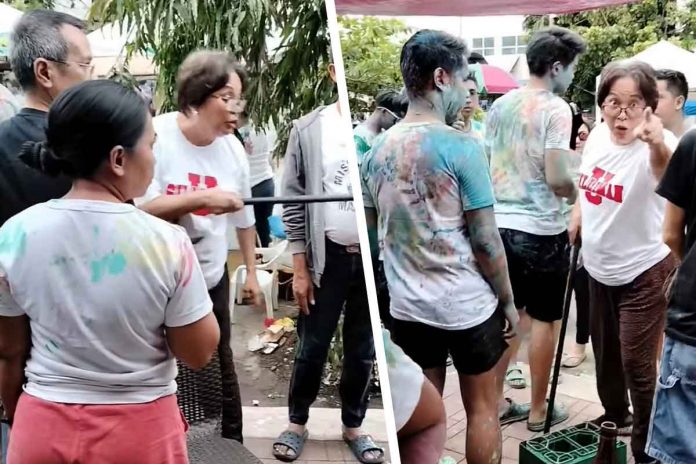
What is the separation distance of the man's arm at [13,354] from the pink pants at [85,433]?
4cm

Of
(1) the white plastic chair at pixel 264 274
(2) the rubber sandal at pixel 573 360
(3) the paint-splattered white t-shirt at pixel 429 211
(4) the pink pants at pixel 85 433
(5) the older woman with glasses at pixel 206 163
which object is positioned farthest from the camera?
(2) the rubber sandal at pixel 573 360

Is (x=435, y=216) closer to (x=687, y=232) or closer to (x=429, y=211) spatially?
(x=429, y=211)

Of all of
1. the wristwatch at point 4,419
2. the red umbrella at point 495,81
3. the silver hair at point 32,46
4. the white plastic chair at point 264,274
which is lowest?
the wristwatch at point 4,419

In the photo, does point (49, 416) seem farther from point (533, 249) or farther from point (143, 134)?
point (533, 249)

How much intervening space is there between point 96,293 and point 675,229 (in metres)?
1.06

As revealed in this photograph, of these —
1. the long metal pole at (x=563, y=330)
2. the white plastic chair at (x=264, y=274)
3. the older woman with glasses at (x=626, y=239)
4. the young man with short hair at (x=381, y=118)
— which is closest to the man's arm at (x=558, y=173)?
the older woman with glasses at (x=626, y=239)

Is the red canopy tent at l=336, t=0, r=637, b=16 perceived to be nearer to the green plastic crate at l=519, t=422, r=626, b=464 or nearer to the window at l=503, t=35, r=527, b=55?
the window at l=503, t=35, r=527, b=55

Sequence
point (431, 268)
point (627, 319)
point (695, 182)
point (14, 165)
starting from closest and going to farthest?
point (431, 268), point (14, 165), point (695, 182), point (627, 319)

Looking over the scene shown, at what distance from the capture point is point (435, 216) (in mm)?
864

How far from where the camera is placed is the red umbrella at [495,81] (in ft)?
3.32

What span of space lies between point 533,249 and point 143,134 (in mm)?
659

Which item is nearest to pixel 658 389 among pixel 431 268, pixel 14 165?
pixel 431 268

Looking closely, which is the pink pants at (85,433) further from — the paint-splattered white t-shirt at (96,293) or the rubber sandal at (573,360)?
the rubber sandal at (573,360)

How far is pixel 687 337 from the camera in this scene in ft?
4.22
